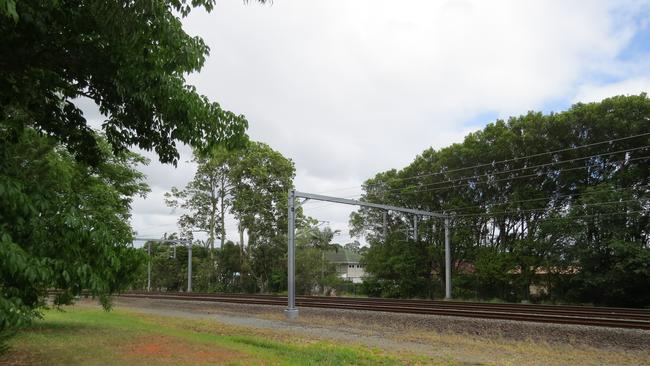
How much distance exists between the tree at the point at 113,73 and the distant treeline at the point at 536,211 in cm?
Answer: 2786

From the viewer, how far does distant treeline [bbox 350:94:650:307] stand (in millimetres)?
29688

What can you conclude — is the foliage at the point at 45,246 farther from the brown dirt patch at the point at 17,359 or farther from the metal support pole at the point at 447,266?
the metal support pole at the point at 447,266

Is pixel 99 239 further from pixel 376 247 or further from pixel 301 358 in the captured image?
pixel 376 247

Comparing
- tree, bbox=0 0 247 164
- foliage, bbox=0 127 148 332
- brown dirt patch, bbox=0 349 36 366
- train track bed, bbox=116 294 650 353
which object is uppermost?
tree, bbox=0 0 247 164

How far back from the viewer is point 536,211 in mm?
Answer: 35562

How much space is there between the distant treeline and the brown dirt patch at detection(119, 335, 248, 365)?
24014 millimetres

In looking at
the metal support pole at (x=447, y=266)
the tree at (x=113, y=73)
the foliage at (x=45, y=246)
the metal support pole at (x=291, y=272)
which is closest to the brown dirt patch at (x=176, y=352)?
the tree at (x=113, y=73)

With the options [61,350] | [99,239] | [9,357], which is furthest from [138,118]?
[61,350]

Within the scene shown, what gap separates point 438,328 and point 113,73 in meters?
14.8

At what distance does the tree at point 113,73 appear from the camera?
5.07 m

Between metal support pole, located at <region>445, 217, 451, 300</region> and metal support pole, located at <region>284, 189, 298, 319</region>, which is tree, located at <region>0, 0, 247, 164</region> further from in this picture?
metal support pole, located at <region>445, 217, 451, 300</region>

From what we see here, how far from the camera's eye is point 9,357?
1009cm

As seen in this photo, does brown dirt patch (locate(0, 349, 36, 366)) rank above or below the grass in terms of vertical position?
above

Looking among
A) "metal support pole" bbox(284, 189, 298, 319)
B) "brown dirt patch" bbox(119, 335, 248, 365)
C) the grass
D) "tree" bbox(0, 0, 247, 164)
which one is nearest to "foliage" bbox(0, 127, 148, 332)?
"tree" bbox(0, 0, 247, 164)
